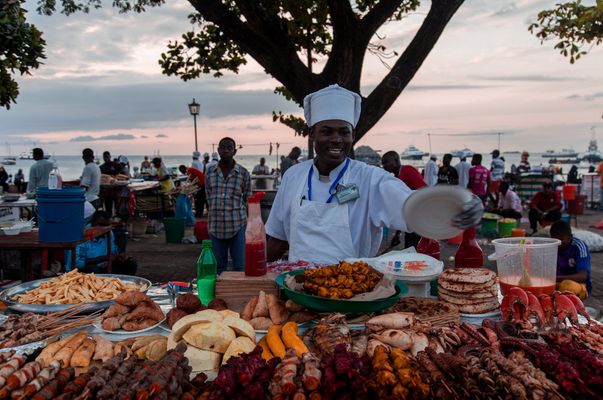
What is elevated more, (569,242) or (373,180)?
(373,180)

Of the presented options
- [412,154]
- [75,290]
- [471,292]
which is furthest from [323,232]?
[412,154]

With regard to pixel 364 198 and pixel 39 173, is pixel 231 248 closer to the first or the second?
pixel 364 198

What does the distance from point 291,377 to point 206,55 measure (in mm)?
7462

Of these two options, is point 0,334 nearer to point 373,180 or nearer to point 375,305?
point 375,305

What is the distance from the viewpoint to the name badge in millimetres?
3602

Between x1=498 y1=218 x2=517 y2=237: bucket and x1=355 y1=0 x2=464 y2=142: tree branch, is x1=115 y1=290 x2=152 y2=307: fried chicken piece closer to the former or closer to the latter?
x1=355 y1=0 x2=464 y2=142: tree branch

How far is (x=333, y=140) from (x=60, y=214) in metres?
3.31

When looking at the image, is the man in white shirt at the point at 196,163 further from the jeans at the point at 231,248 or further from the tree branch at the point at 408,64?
the tree branch at the point at 408,64

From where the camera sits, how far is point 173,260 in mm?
10625

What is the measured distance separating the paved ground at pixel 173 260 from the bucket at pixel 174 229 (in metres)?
0.25

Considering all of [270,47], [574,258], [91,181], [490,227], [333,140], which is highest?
[270,47]

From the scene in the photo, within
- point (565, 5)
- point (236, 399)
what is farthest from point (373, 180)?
point (565, 5)

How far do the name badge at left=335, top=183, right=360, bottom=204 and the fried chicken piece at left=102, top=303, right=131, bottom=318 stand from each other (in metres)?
1.67

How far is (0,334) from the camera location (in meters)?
2.47
